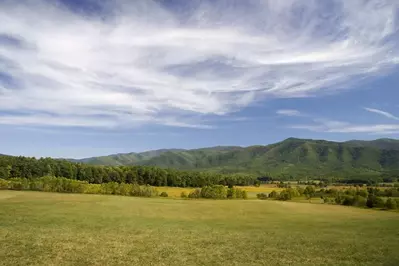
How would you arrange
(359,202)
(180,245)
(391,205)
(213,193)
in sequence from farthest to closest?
1. (213,193)
2. (359,202)
3. (391,205)
4. (180,245)

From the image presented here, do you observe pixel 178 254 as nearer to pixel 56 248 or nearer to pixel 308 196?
pixel 56 248

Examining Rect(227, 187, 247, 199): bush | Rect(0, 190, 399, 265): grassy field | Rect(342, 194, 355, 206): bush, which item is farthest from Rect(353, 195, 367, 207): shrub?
Rect(0, 190, 399, 265): grassy field

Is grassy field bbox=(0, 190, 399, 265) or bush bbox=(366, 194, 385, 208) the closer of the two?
grassy field bbox=(0, 190, 399, 265)

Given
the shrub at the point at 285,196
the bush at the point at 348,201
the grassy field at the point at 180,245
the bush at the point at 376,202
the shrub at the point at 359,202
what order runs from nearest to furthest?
the grassy field at the point at 180,245, the bush at the point at 376,202, the shrub at the point at 359,202, the bush at the point at 348,201, the shrub at the point at 285,196

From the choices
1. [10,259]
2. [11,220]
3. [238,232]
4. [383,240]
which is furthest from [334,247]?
[11,220]

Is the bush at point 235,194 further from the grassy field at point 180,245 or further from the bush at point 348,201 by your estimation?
the grassy field at point 180,245

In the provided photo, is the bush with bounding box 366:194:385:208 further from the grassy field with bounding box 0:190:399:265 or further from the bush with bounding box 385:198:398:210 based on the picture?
the grassy field with bounding box 0:190:399:265

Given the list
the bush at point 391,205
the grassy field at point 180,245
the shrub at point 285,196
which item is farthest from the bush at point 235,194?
the grassy field at point 180,245

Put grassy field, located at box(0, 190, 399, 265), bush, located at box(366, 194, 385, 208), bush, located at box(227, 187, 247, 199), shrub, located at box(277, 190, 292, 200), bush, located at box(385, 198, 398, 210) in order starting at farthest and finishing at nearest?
shrub, located at box(277, 190, 292, 200) < bush, located at box(227, 187, 247, 199) < bush, located at box(366, 194, 385, 208) < bush, located at box(385, 198, 398, 210) < grassy field, located at box(0, 190, 399, 265)

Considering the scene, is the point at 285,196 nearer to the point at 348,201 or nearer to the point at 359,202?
the point at 348,201

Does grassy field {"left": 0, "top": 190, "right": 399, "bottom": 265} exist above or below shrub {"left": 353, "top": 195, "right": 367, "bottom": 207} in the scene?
above

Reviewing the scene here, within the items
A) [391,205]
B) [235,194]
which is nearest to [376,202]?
[391,205]

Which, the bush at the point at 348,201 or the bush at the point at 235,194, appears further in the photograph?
the bush at the point at 235,194

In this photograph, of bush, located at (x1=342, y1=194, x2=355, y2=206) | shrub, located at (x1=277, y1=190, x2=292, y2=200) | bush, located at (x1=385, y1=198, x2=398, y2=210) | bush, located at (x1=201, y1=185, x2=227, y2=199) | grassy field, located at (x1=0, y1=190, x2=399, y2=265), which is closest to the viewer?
grassy field, located at (x1=0, y1=190, x2=399, y2=265)
